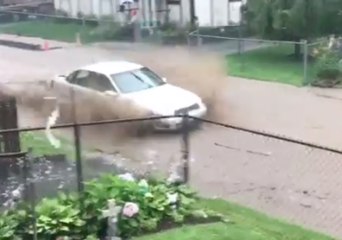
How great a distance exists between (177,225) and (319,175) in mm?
3529

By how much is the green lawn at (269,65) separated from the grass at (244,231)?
493 inches

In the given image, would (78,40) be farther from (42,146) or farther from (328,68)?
(42,146)

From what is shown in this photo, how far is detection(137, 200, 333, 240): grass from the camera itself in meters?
9.49

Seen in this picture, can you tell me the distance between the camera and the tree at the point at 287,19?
2509 cm

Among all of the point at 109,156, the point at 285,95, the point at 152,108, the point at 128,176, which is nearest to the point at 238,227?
the point at 128,176

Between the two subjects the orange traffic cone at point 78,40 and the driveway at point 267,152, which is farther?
the orange traffic cone at point 78,40

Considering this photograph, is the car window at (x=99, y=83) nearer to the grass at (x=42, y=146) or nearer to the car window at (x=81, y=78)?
the car window at (x=81, y=78)

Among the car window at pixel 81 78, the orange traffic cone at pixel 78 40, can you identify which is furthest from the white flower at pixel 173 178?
the orange traffic cone at pixel 78 40

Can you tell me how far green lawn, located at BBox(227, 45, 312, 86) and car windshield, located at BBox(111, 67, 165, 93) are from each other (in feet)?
18.6

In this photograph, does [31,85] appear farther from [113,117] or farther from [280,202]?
[280,202]

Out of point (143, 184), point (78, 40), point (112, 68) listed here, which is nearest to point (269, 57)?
point (78, 40)

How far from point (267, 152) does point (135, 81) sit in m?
4.76

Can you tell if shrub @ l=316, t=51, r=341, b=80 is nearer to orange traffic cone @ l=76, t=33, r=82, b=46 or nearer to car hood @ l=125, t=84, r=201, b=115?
car hood @ l=125, t=84, r=201, b=115

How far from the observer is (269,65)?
25672 mm
